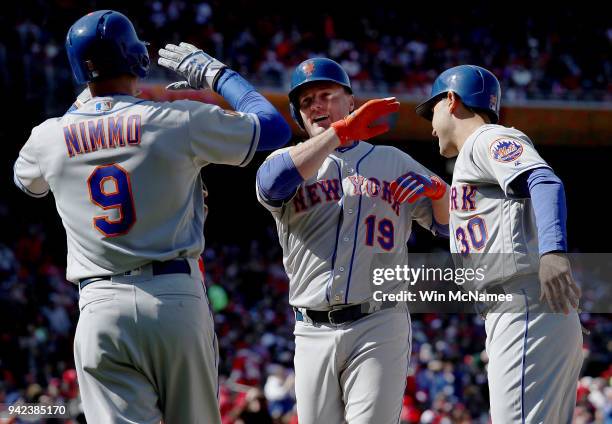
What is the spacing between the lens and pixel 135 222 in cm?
339

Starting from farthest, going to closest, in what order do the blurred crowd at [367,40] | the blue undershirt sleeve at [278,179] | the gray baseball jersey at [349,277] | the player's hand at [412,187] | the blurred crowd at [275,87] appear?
the blurred crowd at [367,40] → the blurred crowd at [275,87] → the player's hand at [412,187] → the gray baseball jersey at [349,277] → the blue undershirt sleeve at [278,179]

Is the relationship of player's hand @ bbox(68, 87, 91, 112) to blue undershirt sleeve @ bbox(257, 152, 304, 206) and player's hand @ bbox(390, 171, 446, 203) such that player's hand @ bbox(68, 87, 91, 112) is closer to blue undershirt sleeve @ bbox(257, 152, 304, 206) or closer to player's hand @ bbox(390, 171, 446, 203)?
blue undershirt sleeve @ bbox(257, 152, 304, 206)

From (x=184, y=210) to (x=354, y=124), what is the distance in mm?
857

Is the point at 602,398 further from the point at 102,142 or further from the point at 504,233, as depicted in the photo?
the point at 102,142

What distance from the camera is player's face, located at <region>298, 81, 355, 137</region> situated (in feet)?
15.6

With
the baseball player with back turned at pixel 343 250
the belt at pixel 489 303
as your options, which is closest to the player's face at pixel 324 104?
→ the baseball player with back turned at pixel 343 250

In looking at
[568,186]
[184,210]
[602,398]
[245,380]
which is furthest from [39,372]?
[568,186]

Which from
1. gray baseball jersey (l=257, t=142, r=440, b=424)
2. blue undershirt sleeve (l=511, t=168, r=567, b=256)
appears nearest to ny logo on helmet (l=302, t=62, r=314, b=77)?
gray baseball jersey (l=257, t=142, r=440, b=424)

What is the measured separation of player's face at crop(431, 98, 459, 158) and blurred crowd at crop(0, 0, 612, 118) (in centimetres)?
1284

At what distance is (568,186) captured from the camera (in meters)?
23.6

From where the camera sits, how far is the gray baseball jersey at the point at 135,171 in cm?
339

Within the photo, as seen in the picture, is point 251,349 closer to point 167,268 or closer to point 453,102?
point 453,102

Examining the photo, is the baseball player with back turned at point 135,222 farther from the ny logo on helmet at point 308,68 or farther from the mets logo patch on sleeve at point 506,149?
the ny logo on helmet at point 308,68

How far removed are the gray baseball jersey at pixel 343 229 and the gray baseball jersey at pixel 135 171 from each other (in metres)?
1.07
